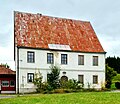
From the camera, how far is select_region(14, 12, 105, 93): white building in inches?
1676

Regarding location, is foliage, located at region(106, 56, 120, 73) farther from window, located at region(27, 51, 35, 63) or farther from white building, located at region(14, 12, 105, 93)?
window, located at region(27, 51, 35, 63)

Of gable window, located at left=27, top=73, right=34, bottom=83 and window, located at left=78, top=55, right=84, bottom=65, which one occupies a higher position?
window, located at left=78, top=55, right=84, bottom=65

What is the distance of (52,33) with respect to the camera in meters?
46.7

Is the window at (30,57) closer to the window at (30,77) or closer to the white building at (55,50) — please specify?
the white building at (55,50)

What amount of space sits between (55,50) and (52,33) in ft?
11.2

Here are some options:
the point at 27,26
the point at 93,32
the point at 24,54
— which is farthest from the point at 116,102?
the point at 93,32

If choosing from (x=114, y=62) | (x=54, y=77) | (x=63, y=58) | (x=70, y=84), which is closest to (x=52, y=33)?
(x=63, y=58)

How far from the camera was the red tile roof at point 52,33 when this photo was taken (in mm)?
44094

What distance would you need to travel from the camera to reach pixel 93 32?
167 ft

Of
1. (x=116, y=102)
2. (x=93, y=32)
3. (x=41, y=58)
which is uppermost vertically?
(x=93, y=32)

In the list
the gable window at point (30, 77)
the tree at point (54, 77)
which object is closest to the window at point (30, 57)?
the gable window at point (30, 77)

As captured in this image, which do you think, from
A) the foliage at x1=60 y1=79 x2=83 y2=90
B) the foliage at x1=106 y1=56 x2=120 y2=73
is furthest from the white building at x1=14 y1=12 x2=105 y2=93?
the foliage at x1=106 y1=56 x2=120 y2=73

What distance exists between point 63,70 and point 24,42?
734 centimetres

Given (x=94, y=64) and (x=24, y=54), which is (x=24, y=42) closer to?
(x=24, y=54)
